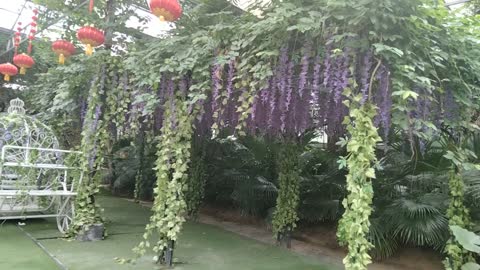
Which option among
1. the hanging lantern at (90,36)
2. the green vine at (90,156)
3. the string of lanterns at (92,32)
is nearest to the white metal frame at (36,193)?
the green vine at (90,156)

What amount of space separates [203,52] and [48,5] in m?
2.62

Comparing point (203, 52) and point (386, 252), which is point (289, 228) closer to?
point (386, 252)

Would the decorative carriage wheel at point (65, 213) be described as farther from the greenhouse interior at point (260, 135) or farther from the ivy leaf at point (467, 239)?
the ivy leaf at point (467, 239)

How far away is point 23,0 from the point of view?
8.20 metres

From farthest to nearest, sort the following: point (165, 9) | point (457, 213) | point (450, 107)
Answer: point (457, 213), point (450, 107), point (165, 9)

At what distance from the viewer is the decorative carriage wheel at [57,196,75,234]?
4684 mm

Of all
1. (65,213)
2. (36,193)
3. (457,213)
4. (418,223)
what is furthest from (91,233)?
(457,213)

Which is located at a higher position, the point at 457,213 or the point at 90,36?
the point at 90,36

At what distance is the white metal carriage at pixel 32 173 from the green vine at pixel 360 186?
10.9ft

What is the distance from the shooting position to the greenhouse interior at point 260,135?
8.07 feet

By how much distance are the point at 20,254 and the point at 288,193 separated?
288 centimetres

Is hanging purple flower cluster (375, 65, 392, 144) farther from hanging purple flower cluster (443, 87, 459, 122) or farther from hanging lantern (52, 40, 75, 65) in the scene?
hanging lantern (52, 40, 75, 65)

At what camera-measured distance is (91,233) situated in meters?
4.45

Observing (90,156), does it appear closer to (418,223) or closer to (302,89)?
(302,89)
